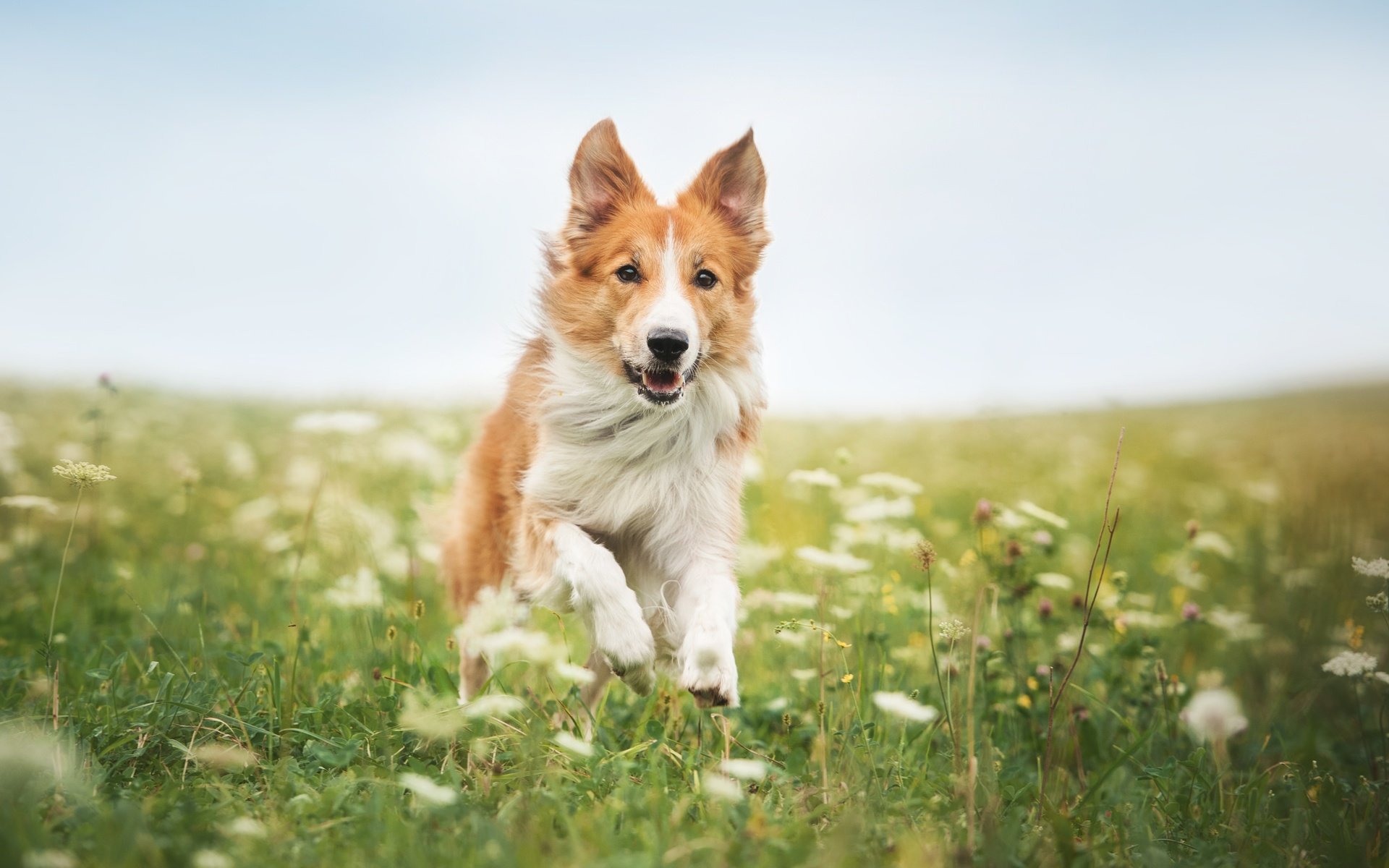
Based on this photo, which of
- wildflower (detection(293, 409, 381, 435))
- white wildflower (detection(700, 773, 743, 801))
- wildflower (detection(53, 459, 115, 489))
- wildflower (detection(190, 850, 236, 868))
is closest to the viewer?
wildflower (detection(190, 850, 236, 868))

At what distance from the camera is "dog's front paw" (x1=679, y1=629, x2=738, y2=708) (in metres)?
2.82

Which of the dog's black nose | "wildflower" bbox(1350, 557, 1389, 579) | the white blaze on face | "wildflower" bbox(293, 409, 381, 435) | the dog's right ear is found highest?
the dog's right ear

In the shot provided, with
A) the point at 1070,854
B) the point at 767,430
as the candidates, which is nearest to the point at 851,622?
the point at 1070,854

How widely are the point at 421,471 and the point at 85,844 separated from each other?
16.8 ft

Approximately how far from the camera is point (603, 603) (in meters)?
3.16

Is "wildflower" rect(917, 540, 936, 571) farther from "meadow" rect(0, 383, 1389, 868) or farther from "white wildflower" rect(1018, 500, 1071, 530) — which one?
"white wildflower" rect(1018, 500, 1071, 530)

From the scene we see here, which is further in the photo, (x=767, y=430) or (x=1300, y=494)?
(x=767, y=430)

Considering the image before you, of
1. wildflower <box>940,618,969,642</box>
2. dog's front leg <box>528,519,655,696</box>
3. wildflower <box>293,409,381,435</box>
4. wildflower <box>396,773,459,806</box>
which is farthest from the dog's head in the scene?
wildflower <box>396,773,459,806</box>

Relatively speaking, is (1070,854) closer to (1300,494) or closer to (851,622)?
(851,622)

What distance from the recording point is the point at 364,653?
350cm

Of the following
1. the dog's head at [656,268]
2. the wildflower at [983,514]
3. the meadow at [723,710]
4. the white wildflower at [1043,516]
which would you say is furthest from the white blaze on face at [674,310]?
the white wildflower at [1043,516]

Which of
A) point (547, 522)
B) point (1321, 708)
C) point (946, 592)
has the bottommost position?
point (1321, 708)

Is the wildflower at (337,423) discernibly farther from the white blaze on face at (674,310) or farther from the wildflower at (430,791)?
the wildflower at (430,791)

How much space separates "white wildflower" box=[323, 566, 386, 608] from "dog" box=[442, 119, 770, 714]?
44 cm
